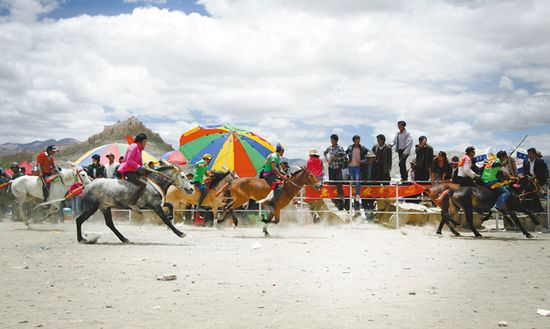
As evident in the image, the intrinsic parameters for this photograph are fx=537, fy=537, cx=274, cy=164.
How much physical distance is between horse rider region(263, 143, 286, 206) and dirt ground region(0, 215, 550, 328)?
106 inches

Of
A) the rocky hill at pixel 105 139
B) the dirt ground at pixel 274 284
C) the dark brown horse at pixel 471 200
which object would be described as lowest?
the dirt ground at pixel 274 284

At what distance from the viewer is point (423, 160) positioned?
1670cm

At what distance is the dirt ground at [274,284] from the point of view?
5.32 metres

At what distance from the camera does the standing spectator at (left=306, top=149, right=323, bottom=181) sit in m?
16.8

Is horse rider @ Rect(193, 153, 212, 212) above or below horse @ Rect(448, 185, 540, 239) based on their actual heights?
above

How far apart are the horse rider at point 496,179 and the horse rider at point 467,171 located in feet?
1.09

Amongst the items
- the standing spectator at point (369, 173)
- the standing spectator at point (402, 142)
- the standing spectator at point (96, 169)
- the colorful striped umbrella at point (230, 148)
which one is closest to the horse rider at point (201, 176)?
the colorful striped umbrella at point (230, 148)

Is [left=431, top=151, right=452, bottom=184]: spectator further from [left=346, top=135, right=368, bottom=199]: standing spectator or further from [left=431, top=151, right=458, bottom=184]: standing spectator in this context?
[left=346, top=135, right=368, bottom=199]: standing spectator

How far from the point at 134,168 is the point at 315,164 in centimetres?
640

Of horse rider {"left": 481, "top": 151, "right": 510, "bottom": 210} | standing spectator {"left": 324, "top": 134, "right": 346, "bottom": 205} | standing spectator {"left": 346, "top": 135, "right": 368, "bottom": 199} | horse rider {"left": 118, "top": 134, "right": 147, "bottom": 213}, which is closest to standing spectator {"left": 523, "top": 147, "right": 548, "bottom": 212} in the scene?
horse rider {"left": 481, "top": 151, "right": 510, "bottom": 210}

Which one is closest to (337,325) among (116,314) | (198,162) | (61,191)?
(116,314)

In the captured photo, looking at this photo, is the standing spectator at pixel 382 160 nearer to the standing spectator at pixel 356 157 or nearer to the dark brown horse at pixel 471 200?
the standing spectator at pixel 356 157

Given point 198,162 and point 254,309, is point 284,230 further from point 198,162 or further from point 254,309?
point 254,309

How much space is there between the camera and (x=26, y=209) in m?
18.6
